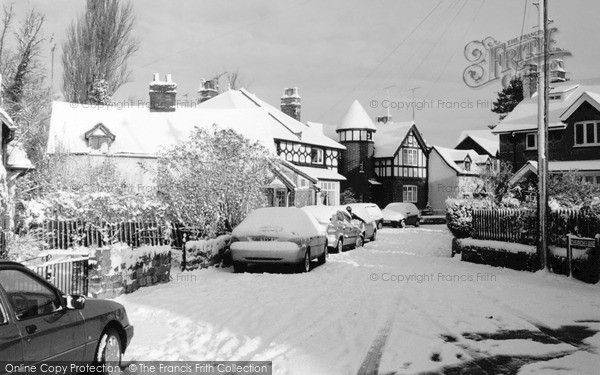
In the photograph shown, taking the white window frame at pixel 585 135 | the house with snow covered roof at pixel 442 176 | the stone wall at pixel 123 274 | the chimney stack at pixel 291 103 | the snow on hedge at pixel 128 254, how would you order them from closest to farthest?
1. the stone wall at pixel 123 274
2. the snow on hedge at pixel 128 254
3. the white window frame at pixel 585 135
4. the chimney stack at pixel 291 103
5. the house with snow covered roof at pixel 442 176

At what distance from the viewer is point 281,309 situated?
9562mm

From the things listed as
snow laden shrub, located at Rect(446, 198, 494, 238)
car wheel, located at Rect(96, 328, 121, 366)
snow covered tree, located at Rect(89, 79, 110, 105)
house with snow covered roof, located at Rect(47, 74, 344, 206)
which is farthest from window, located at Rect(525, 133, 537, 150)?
car wheel, located at Rect(96, 328, 121, 366)

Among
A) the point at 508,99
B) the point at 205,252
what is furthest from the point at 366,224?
the point at 508,99

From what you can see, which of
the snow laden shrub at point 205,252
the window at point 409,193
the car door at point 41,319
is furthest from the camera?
the window at point 409,193

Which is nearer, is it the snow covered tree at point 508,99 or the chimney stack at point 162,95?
the chimney stack at point 162,95

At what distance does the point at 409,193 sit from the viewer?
55875 millimetres

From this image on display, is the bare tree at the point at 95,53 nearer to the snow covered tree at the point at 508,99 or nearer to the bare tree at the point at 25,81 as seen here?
the bare tree at the point at 25,81

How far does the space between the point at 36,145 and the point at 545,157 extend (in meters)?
32.2

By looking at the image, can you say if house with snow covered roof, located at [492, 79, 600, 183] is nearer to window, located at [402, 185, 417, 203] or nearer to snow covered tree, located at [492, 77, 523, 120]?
window, located at [402, 185, 417, 203]

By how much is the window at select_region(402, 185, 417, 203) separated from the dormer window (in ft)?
99.4

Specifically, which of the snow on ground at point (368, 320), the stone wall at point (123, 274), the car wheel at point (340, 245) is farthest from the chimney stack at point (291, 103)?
the stone wall at point (123, 274)

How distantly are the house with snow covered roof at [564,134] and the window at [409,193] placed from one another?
18.5 meters

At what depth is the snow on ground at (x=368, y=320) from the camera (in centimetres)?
668

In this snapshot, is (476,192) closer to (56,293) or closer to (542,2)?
(542,2)
